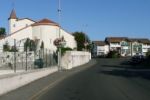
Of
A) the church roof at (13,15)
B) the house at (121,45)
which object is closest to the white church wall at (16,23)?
the church roof at (13,15)

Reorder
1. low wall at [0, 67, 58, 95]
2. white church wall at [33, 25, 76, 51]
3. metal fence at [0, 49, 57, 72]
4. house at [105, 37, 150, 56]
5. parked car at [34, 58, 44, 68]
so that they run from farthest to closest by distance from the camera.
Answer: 1. house at [105, 37, 150, 56]
2. white church wall at [33, 25, 76, 51]
3. metal fence at [0, 49, 57, 72]
4. parked car at [34, 58, 44, 68]
5. low wall at [0, 67, 58, 95]

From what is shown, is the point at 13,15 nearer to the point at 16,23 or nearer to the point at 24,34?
the point at 16,23

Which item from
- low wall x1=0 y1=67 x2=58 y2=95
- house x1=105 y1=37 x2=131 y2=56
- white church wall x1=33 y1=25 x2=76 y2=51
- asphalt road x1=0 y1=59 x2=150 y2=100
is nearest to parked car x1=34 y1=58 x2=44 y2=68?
low wall x1=0 y1=67 x2=58 y2=95

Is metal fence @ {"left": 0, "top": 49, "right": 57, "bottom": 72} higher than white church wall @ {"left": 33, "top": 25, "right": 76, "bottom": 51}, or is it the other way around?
white church wall @ {"left": 33, "top": 25, "right": 76, "bottom": 51}

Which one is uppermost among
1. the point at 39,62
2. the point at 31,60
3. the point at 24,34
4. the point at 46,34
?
the point at 24,34

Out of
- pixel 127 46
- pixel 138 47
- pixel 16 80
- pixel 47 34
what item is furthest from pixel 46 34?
pixel 138 47

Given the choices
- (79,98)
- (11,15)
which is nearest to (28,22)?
(11,15)

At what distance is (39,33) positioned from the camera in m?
107

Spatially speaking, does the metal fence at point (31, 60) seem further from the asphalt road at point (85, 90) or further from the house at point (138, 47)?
A: the house at point (138, 47)

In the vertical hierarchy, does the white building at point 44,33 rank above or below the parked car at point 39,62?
above

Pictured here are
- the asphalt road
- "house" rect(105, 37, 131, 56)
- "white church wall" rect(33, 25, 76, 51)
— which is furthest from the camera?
"house" rect(105, 37, 131, 56)

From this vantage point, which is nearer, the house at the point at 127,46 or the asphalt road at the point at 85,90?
the asphalt road at the point at 85,90

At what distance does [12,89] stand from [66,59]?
34.0 m

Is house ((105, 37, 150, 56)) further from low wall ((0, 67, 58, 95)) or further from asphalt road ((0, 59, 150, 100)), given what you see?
asphalt road ((0, 59, 150, 100))
